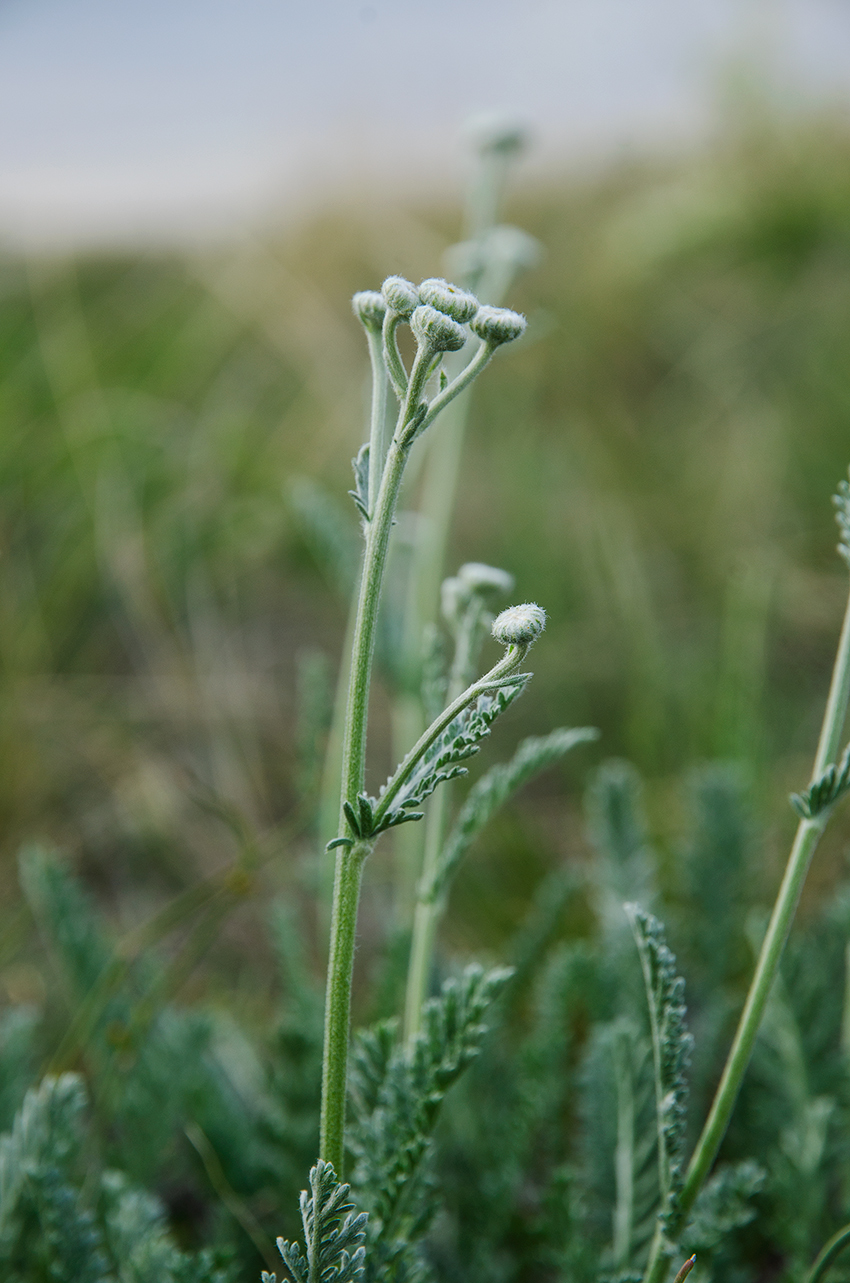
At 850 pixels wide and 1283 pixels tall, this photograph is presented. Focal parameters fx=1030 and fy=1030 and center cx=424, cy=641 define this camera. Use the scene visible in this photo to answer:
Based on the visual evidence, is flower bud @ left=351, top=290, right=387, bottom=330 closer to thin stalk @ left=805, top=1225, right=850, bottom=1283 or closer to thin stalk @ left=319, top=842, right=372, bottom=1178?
thin stalk @ left=319, top=842, right=372, bottom=1178

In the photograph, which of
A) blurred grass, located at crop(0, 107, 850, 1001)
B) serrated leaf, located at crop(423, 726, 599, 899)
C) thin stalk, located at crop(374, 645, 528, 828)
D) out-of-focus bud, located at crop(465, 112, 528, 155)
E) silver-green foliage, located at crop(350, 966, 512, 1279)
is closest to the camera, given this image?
thin stalk, located at crop(374, 645, 528, 828)

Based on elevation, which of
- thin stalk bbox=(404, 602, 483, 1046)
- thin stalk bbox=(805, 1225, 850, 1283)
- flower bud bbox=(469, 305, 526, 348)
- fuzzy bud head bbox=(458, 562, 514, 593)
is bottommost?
→ thin stalk bbox=(805, 1225, 850, 1283)

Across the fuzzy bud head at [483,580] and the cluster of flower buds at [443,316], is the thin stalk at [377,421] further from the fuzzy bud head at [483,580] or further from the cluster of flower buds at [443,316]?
the fuzzy bud head at [483,580]

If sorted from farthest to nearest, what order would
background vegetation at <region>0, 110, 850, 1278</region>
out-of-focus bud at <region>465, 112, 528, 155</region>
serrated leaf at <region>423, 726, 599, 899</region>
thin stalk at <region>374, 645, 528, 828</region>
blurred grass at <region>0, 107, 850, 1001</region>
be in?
blurred grass at <region>0, 107, 850, 1001</region> < out-of-focus bud at <region>465, 112, 528, 155</region> < background vegetation at <region>0, 110, 850, 1278</region> < serrated leaf at <region>423, 726, 599, 899</region> < thin stalk at <region>374, 645, 528, 828</region>

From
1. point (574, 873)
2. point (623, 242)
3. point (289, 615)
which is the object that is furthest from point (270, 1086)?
point (623, 242)

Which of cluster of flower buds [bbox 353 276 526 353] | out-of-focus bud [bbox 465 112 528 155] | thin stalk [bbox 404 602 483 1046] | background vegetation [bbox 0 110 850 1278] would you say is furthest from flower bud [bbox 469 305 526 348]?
out-of-focus bud [bbox 465 112 528 155]

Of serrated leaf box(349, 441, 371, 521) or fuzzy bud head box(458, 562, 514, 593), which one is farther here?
fuzzy bud head box(458, 562, 514, 593)

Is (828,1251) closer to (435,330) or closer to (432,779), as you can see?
(432,779)

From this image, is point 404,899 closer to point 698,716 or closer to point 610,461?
point 698,716
